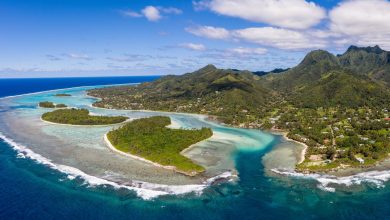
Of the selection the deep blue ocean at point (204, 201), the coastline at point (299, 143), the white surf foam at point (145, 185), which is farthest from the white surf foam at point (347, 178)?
the white surf foam at point (145, 185)

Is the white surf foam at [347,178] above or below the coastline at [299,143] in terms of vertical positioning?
below

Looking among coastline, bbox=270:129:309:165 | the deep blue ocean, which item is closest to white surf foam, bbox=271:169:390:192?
the deep blue ocean

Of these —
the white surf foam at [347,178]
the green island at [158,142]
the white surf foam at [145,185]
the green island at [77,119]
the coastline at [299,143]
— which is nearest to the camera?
the white surf foam at [145,185]

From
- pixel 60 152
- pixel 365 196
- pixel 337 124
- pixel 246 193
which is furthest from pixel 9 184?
pixel 337 124

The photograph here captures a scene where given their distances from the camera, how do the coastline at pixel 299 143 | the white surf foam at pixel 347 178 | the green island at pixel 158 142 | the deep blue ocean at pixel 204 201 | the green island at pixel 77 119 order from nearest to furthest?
the deep blue ocean at pixel 204 201 < the white surf foam at pixel 347 178 < the green island at pixel 158 142 < the coastline at pixel 299 143 < the green island at pixel 77 119

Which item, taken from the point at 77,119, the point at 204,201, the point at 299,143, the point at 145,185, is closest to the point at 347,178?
the point at 299,143

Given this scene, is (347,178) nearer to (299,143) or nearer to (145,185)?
(299,143)

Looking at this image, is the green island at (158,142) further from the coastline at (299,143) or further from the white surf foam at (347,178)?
the coastline at (299,143)
